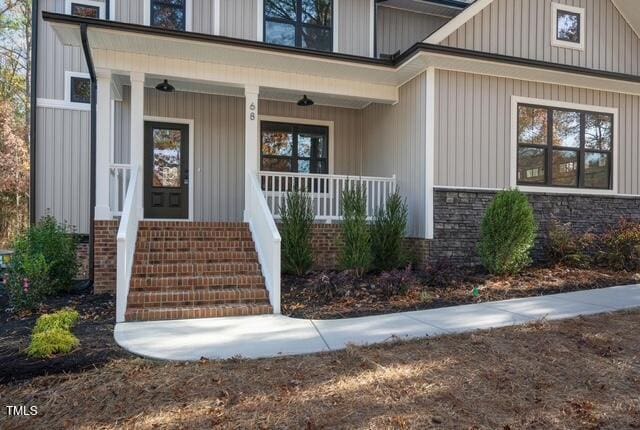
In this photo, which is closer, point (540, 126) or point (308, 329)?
point (308, 329)

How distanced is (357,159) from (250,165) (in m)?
3.26

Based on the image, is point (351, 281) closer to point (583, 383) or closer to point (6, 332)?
point (583, 383)

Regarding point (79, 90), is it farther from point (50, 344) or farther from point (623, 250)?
point (623, 250)

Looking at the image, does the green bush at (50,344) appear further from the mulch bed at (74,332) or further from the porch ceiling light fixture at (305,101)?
the porch ceiling light fixture at (305,101)

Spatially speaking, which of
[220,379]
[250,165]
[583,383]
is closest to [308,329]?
[220,379]

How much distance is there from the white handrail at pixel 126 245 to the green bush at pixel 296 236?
2322 mm

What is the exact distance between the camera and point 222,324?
17.0 feet

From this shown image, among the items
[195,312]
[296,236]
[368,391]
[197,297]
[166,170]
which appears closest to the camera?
[368,391]

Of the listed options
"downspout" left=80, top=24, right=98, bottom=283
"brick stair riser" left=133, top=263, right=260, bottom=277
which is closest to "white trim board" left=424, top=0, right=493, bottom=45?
"brick stair riser" left=133, top=263, right=260, bottom=277

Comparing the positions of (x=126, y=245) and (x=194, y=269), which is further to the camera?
(x=194, y=269)

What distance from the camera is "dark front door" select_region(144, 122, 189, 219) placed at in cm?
916

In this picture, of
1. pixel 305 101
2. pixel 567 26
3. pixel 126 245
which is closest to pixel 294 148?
pixel 305 101

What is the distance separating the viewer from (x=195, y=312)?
5484mm

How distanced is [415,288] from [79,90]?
766cm
